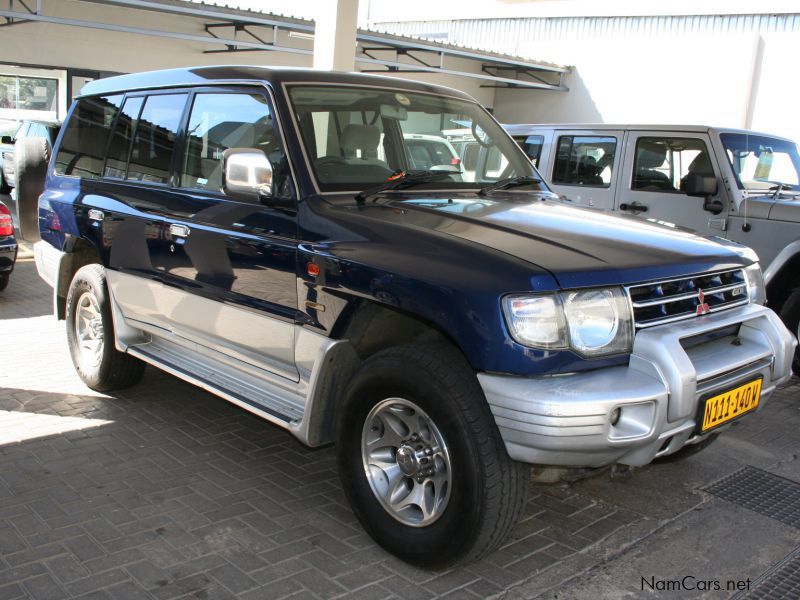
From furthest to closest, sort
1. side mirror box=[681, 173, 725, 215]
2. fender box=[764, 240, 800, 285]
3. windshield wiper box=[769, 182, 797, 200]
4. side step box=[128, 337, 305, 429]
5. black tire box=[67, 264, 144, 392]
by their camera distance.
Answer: windshield wiper box=[769, 182, 797, 200] → side mirror box=[681, 173, 725, 215] → fender box=[764, 240, 800, 285] → black tire box=[67, 264, 144, 392] → side step box=[128, 337, 305, 429]

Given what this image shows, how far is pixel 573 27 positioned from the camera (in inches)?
923

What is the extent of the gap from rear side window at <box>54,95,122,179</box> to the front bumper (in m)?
3.47

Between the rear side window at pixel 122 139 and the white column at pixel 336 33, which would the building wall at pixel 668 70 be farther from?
the rear side window at pixel 122 139

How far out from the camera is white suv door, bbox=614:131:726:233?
677cm

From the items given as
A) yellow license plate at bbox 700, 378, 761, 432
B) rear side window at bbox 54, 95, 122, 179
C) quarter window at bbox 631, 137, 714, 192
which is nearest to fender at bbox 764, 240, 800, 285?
quarter window at bbox 631, 137, 714, 192

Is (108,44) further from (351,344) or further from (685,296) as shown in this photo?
(685,296)

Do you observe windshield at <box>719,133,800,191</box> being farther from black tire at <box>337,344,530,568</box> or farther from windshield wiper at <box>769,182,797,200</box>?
black tire at <box>337,344,530,568</box>

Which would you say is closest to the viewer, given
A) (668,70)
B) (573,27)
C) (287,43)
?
(287,43)

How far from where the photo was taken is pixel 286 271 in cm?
354

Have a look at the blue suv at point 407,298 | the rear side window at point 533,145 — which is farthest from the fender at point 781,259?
the blue suv at point 407,298

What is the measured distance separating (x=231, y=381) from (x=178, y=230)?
2.87 feet

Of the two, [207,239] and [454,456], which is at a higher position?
[207,239]

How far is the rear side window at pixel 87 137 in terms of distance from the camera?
5.09 metres

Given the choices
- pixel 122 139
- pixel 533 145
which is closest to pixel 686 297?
→ pixel 122 139
